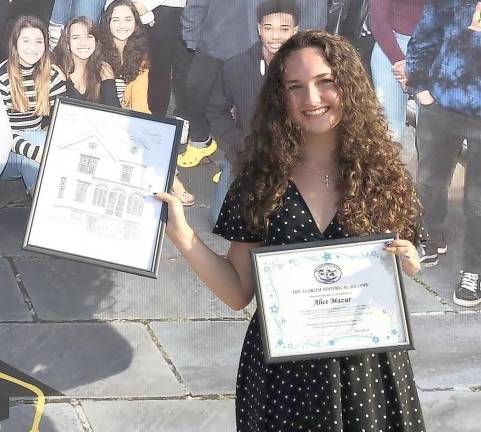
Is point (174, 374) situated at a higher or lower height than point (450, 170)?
lower

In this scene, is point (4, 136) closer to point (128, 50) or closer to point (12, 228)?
point (12, 228)

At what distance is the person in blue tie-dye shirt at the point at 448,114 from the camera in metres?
3.51

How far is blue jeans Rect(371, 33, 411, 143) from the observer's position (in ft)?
11.7

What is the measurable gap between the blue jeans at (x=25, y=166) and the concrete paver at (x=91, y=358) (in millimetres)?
659

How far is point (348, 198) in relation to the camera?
2.02m

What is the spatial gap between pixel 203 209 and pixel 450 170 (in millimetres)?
1141

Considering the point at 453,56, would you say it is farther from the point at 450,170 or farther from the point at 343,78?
the point at 343,78

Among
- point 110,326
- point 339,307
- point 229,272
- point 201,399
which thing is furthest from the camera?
point 110,326

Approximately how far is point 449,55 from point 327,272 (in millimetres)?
1905

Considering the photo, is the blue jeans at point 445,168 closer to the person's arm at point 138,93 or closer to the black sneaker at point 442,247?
the black sneaker at point 442,247

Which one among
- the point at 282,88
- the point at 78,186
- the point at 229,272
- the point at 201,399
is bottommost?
the point at 201,399

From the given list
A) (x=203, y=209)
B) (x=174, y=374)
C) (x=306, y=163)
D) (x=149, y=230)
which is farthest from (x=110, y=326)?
(x=306, y=163)

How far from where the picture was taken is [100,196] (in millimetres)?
2270

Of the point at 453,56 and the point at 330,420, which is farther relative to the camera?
the point at 453,56
